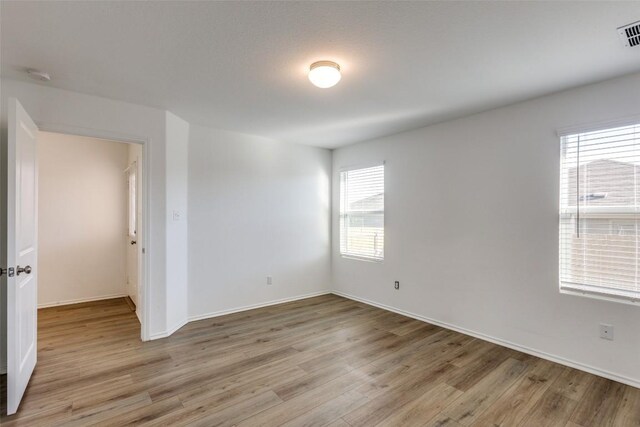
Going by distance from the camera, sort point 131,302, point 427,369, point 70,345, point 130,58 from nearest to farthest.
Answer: point 130,58, point 427,369, point 70,345, point 131,302

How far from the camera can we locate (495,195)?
127 inches

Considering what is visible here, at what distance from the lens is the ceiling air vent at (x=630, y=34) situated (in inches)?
73.0

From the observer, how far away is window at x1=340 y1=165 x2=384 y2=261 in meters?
4.51

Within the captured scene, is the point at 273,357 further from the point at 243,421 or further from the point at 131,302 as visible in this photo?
the point at 131,302

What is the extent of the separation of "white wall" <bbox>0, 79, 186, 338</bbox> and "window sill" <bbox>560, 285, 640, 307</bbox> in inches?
157

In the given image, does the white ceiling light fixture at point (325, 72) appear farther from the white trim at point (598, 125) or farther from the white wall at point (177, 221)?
the white trim at point (598, 125)

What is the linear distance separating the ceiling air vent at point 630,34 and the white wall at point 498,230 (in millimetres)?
628

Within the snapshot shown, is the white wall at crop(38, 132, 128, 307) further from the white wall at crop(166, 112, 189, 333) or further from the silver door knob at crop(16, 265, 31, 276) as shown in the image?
the silver door knob at crop(16, 265, 31, 276)

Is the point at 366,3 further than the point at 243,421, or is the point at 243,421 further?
the point at 243,421

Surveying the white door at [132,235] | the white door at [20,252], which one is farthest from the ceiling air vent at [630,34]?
the white door at [132,235]

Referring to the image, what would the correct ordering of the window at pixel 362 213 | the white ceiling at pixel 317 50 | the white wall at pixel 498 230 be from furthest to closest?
1. the window at pixel 362 213
2. the white wall at pixel 498 230
3. the white ceiling at pixel 317 50

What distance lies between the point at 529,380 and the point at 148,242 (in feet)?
12.5

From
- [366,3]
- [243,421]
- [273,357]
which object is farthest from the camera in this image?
[273,357]

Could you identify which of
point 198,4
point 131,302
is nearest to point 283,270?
point 131,302
